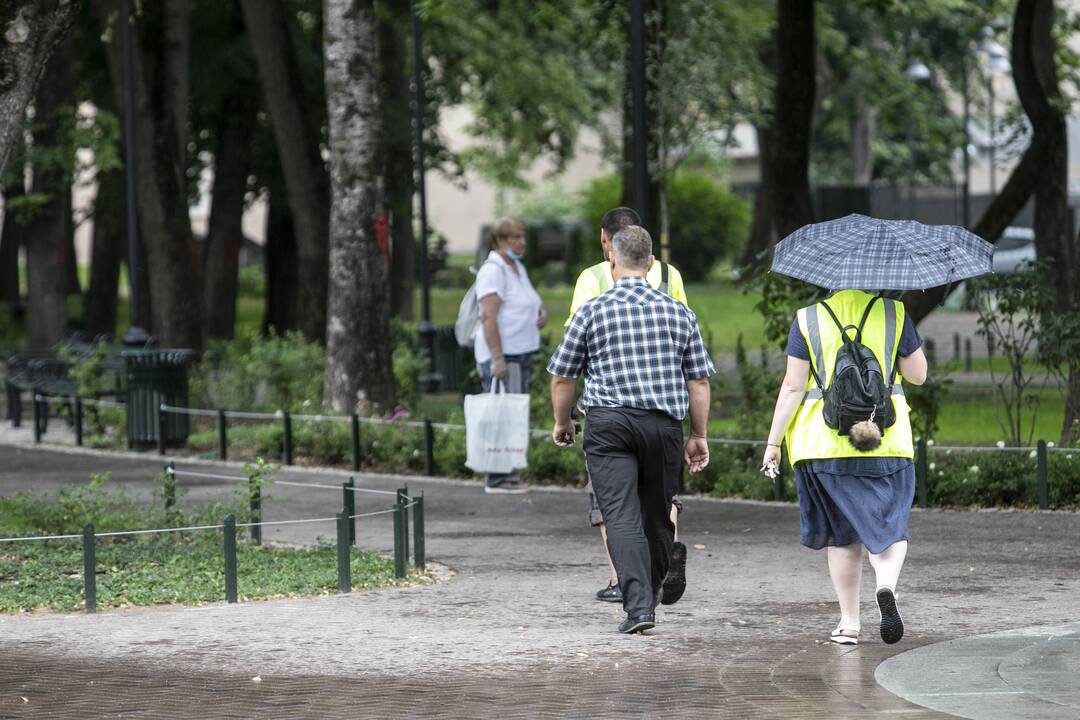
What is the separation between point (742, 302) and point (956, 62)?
40.4 ft

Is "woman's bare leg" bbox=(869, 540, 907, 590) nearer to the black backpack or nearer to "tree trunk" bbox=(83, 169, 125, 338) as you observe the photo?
the black backpack

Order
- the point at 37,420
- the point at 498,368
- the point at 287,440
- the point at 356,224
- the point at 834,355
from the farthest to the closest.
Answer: the point at 37,420
the point at 356,224
the point at 287,440
the point at 498,368
the point at 834,355

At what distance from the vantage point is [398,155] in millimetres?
31172

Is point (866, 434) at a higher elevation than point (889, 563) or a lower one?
higher

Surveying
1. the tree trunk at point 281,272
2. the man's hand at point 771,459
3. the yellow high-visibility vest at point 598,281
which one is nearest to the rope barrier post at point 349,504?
the yellow high-visibility vest at point 598,281

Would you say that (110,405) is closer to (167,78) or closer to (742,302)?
(167,78)

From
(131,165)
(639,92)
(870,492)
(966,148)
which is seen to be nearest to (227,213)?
(131,165)

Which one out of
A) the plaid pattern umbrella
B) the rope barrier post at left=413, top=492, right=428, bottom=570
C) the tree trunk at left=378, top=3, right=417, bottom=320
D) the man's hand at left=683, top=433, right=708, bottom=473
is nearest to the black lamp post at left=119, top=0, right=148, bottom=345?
the tree trunk at left=378, top=3, right=417, bottom=320

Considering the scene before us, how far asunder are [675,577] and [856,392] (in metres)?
1.52

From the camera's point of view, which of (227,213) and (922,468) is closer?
(922,468)

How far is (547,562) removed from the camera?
1097 centimetres

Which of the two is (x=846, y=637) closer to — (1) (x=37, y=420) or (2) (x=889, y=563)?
(2) (x=889, y=563)

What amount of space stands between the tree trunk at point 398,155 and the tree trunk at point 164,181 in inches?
197

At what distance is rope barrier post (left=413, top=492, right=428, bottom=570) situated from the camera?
10555 millimetres
